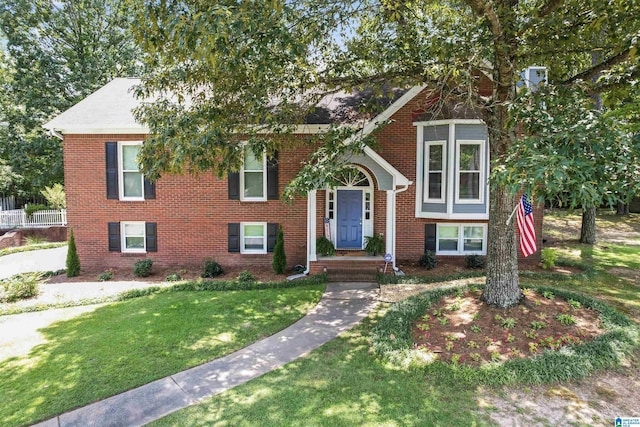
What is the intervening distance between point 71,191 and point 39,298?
417cm

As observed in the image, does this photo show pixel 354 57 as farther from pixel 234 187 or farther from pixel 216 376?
pixel 216 376

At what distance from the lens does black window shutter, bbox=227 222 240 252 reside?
12719 millimetres

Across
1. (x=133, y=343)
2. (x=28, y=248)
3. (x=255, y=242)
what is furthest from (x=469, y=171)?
(x=28, y=248)

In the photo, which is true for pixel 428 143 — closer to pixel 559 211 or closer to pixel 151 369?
pixel 151 369

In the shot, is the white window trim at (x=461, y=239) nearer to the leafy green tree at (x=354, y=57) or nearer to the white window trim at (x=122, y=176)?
the leafy green tree at (x=354, y=57)

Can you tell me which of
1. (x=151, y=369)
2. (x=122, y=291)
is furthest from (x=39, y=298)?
(x=151, y=369)

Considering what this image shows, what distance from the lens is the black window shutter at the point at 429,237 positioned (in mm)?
12570

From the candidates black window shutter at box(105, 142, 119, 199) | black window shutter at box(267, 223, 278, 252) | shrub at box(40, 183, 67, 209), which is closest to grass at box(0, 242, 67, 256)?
shrub at box(40, 183, 67, 209)

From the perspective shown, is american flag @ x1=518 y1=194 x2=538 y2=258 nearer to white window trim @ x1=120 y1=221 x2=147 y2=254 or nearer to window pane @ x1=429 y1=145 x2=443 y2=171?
window pane @ x1=429 y1=145 x2=443 y2=171

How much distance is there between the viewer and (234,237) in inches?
502

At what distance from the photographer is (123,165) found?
41.7 ft

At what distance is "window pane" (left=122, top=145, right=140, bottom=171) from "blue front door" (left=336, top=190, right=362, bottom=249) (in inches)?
282

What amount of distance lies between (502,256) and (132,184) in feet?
38.7

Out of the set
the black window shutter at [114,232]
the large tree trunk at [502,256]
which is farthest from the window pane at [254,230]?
the large tree trunk at [502,256]
